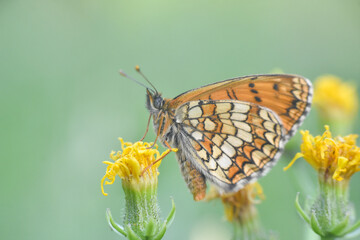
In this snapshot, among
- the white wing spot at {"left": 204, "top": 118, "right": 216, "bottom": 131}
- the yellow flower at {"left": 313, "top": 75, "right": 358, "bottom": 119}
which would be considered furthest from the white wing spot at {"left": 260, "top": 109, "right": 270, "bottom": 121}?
the yellow flower at {"left": 313, "top": 75, "right": 358, "bottom": 119}

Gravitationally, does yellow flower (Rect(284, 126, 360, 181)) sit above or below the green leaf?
below

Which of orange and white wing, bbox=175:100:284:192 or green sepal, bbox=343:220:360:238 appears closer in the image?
green sepal, bbox=343:220:360:238

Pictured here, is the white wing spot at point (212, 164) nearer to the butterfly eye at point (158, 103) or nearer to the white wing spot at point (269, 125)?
the white wing spot at point (269, 125)

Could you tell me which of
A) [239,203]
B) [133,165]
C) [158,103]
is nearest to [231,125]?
[158,103]

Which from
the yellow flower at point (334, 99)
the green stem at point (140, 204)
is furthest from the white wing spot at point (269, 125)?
the yellow flower at point (334, 99)

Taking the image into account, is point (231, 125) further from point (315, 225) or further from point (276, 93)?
point (315, 225)

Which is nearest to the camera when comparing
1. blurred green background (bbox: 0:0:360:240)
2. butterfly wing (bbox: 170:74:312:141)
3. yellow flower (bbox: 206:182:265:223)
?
butterfly wing (bbox: 170:74:312:141)

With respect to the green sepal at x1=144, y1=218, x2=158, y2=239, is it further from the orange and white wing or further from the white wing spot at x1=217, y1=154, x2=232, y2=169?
the white wing spot at x1=217, y1=154, x2=232, y2=169

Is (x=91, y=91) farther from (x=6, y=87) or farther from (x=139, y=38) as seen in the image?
(x=139, y=38)
